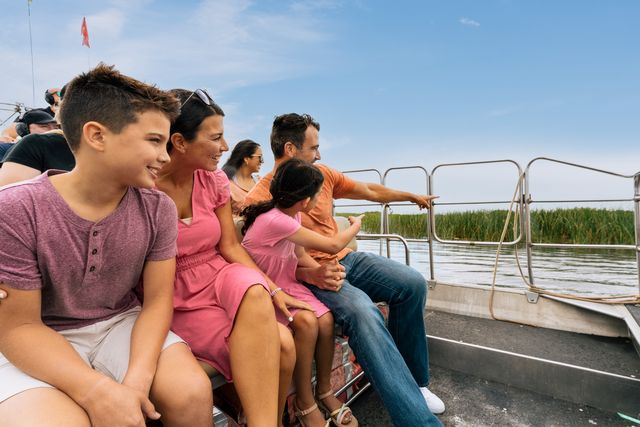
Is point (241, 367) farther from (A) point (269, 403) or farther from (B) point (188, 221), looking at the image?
(B) point (188, 221)

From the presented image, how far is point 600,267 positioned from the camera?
784cm

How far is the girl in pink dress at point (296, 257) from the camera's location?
1468 mm

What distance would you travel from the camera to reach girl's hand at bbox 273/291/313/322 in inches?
56.0

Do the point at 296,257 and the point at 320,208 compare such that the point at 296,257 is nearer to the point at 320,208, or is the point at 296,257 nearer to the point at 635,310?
the point at 320,208

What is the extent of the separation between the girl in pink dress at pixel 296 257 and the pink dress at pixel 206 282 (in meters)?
0.20

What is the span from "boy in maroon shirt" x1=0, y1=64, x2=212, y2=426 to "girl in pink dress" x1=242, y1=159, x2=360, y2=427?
1.68ft

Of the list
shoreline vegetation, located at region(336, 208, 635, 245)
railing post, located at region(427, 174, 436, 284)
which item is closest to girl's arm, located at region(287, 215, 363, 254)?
railing post, located at region(427, 174, 436, 284)

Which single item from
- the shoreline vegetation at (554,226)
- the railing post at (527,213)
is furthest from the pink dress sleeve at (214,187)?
the shoreline vegetation at (554,226)

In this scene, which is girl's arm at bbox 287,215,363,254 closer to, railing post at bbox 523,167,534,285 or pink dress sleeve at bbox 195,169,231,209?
pink dress sleeve at bbox 195,169,231,209

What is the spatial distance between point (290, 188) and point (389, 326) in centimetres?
82

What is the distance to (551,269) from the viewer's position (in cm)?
798

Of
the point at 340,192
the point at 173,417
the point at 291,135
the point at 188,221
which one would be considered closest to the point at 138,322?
the point at 173,417

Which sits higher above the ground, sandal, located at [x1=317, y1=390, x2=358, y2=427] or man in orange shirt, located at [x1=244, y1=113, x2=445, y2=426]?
man in orange shirt, located at [x1=244, y1=113, x2=445, y2=426]

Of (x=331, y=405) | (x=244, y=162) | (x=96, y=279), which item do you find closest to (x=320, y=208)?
(x=331, y=405)
